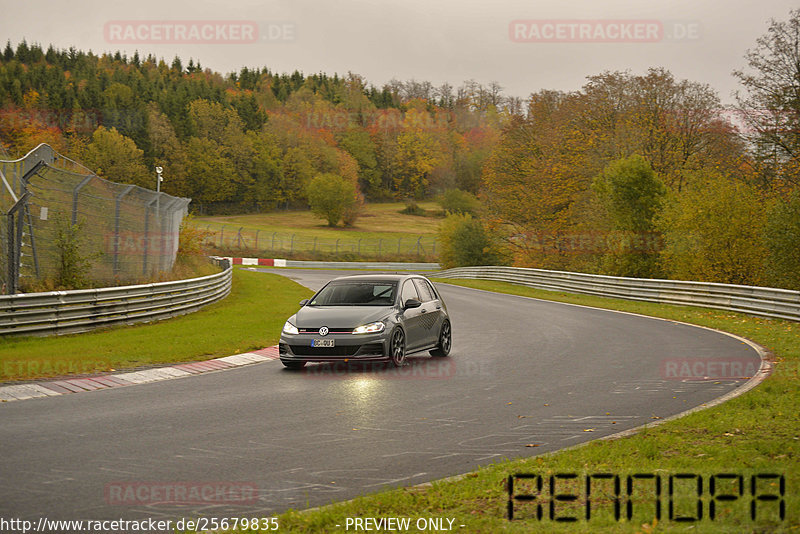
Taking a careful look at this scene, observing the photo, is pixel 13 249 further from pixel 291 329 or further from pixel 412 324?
pixel 412 324

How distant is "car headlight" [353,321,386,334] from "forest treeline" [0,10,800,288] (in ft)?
64.3

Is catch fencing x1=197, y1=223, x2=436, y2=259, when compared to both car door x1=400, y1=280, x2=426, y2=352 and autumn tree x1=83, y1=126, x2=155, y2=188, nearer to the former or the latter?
autumn tree x1=83, y1=126, x2=155, y2=188

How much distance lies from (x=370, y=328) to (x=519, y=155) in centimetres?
4705

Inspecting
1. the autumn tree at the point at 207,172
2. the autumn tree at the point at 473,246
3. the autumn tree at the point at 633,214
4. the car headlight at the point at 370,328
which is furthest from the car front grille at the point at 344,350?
the autumn tree at the point at 207,172

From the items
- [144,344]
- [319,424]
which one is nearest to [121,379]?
[144,344]

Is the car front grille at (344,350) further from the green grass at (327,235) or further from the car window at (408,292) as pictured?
the green grass at (327,235)

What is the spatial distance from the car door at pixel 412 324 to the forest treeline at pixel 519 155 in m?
18.2

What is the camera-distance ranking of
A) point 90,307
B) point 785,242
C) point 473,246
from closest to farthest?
point 90,307 → point 785,242 → point 473,246

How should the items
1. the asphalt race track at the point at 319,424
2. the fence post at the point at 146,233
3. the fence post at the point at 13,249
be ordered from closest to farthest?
the asphalt race track at the point at 319,424
the fence post at the point at 13,249
the fence post at the point at 146,233

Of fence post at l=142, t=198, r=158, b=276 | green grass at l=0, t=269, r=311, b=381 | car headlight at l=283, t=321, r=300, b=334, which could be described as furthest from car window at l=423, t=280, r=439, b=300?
fence post at l=142, t=198, r=158, b=276

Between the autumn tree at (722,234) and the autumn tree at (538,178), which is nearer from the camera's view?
the autumn tree at (722,234)

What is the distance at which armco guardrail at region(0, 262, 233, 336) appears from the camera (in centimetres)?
1516

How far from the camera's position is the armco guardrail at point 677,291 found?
22469 mm

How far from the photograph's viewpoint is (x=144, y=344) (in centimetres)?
1545
